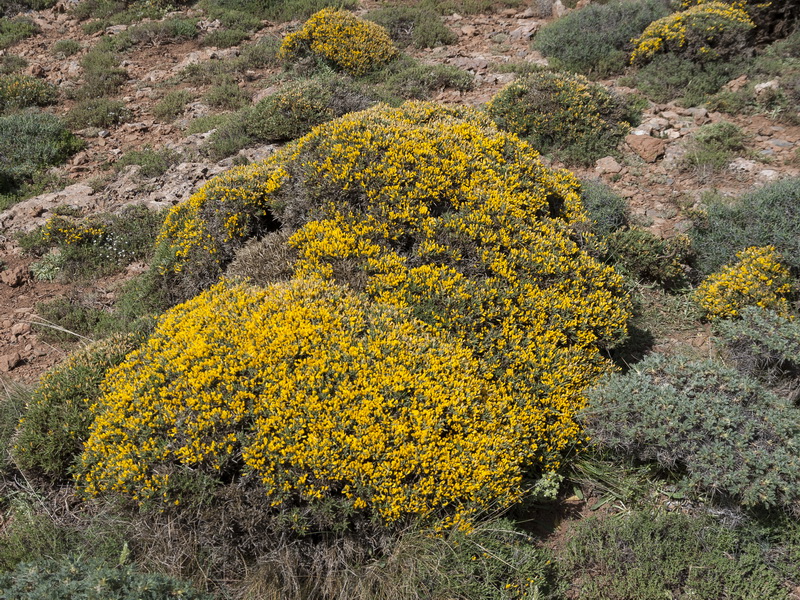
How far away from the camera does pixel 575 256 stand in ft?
16.2

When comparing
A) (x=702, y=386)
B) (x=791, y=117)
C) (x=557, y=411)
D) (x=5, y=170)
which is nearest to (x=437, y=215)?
(x=557, y=411)

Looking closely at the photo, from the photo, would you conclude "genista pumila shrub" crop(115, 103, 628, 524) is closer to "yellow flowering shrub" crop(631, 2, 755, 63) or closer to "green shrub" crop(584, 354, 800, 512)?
"green shrub" crop(584, 354, 800, 512)

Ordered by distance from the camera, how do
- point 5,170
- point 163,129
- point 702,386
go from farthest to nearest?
point 163,129 → point 5,170 → point 702,386

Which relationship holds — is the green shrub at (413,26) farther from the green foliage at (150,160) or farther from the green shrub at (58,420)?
the green shrub at (58,420)

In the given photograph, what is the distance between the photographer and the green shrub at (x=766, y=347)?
14.5 feet

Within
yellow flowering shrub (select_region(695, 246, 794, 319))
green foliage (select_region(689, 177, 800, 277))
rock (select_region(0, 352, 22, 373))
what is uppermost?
green foliage (select_region(689, 177, 800, 277))

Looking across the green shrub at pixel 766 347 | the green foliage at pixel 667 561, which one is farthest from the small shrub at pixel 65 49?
the green foliage at pixel 667 561

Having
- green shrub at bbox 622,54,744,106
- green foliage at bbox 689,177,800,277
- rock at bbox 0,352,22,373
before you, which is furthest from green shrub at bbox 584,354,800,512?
green shrub at bbox 622,54,744,106

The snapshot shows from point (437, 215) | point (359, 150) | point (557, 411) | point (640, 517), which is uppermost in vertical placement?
point (359, 150)

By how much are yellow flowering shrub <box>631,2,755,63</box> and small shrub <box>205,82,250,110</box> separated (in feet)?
21.3

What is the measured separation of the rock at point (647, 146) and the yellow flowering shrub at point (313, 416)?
475 cm

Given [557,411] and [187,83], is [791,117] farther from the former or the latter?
[187,83]

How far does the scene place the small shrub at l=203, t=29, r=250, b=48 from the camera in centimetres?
1174

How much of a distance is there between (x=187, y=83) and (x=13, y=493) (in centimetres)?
845
